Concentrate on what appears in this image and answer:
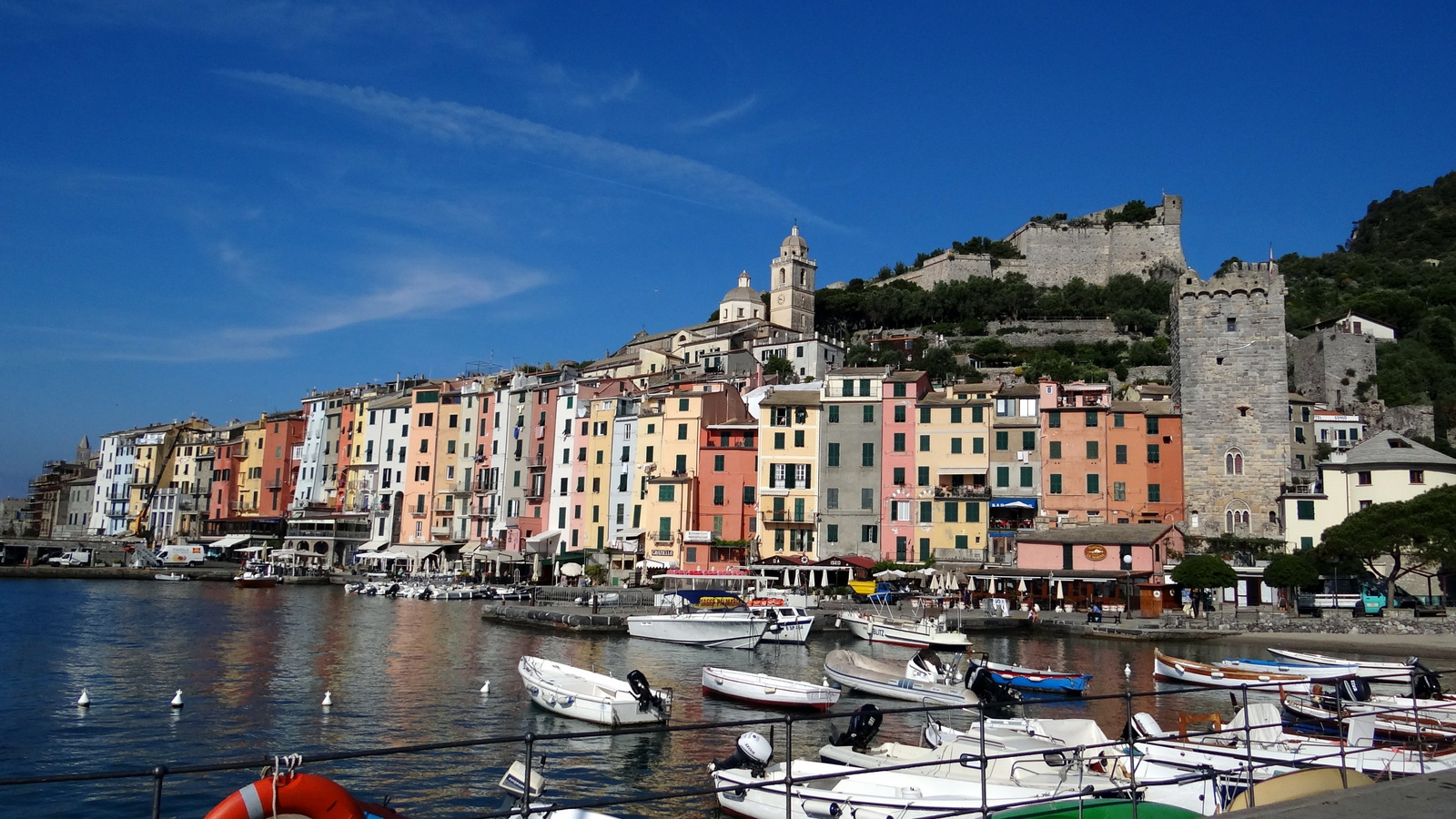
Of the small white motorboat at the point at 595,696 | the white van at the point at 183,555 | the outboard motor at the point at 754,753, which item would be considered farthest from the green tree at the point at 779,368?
the outboard motor at the point at 754,753

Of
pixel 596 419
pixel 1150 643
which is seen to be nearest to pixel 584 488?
pixel 596 419

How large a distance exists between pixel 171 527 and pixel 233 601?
4701 cm

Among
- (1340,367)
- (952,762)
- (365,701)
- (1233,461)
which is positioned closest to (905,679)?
(365,701)

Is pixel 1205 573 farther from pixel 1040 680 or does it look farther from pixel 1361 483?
pixel 1040 680

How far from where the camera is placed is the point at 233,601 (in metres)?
58.6

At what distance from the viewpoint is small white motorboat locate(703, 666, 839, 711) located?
1081 inches

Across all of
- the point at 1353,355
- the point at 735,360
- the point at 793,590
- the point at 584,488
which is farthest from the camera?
the point at 735,360

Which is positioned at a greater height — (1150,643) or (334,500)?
(334,500)

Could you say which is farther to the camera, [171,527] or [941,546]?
[171,527]

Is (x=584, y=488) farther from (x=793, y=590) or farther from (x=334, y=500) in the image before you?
(x=334, y=500)

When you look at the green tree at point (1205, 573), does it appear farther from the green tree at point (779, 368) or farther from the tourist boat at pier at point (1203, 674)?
the green tree at point (779, 368)

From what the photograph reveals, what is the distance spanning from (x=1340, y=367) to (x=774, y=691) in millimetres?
67506

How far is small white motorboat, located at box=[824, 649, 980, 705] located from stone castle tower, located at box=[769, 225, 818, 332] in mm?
91646

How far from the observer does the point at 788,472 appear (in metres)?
62.8
